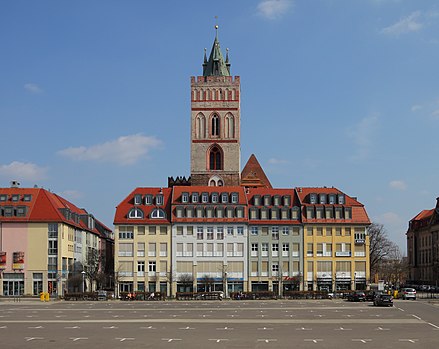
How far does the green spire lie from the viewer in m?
141

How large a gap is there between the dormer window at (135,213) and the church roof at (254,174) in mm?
37709

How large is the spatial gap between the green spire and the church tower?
3.53 feet

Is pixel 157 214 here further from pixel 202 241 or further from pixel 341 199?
pixel 341 199

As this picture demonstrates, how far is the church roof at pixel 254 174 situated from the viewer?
150 m

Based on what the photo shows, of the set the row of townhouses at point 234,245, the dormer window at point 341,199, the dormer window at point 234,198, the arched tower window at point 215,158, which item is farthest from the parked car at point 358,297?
the arched tower window at point 215,158

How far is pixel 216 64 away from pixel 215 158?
697 inches

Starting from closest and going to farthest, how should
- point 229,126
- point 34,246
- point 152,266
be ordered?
1. point 34,246
2. point 152,266
3. point 229,126

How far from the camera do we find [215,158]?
449 ft

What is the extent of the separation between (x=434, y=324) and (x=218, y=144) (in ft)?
288

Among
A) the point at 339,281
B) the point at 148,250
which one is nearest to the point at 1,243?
the point at 148,250

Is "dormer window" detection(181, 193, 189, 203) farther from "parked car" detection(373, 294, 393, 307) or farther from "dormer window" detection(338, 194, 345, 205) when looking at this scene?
"parked car" detection(373, 294, 393, 307)

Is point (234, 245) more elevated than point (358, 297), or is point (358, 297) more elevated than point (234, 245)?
point (234, 245)

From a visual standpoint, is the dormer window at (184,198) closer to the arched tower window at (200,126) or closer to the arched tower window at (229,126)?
the arched tower window at (200,126)

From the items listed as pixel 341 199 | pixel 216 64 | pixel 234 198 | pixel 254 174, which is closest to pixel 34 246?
pixel 234 198
